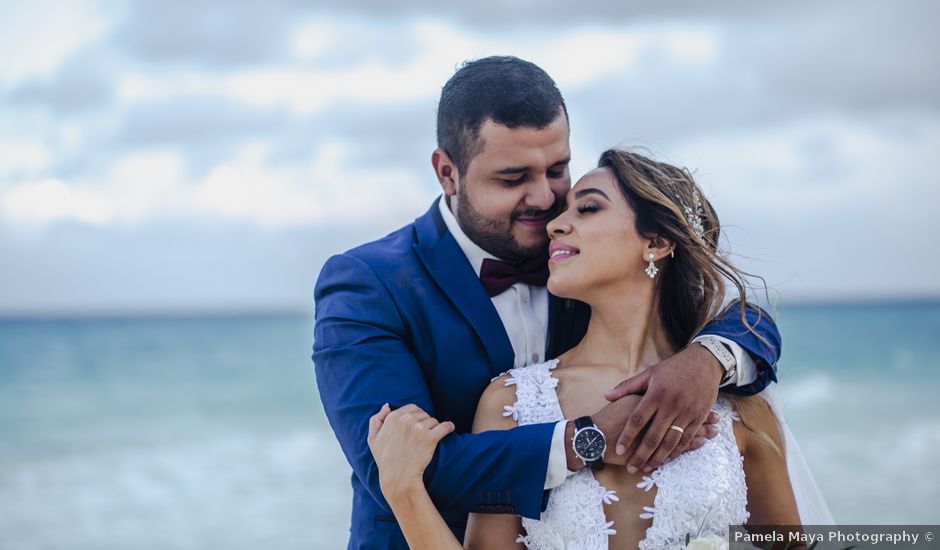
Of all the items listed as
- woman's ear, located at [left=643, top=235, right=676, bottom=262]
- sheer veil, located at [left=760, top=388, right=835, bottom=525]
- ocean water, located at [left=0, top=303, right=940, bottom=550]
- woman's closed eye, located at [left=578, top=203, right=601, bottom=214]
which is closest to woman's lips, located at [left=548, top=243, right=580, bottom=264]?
woman's closed eye, located at [left=578, top=203, right=601, bottom=214]

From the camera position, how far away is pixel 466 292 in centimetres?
369

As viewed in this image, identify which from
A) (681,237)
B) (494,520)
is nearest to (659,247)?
(681,237)

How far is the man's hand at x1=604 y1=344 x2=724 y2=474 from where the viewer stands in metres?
3.12

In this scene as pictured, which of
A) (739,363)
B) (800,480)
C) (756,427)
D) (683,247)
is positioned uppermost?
(683,247)

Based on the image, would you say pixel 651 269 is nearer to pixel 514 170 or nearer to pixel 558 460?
pixel 514 170

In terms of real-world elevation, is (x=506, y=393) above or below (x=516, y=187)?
below

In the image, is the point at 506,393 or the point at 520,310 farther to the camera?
the point at 520,310

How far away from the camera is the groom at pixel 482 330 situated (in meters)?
3.13

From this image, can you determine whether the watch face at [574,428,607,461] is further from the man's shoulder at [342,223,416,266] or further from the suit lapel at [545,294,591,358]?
the man's shoulder at [342,223,416,266]

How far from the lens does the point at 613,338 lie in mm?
3621

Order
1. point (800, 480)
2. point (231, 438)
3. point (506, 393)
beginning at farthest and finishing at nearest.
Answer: point (231, 438)
point (800, 480)
point (506, 393)

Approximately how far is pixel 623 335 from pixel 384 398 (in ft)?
2.90

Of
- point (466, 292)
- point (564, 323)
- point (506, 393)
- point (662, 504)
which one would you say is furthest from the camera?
point (564, 323)

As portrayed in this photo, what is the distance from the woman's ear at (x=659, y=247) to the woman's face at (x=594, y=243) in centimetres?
2
